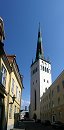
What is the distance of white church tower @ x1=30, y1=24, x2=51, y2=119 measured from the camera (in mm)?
82562

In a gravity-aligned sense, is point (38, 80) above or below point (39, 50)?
below

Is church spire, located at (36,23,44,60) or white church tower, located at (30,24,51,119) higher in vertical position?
church spire, located at (36,23,44,60)

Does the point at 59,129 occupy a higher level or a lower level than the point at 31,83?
lower

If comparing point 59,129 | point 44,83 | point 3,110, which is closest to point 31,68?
point 44,83

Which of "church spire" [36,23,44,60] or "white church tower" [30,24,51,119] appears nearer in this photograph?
"white church tower" [30,24,51,119]

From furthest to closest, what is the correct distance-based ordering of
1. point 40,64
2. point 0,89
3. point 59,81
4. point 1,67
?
point 40,64 < point 59,81 < point 1,67 < point 0,89

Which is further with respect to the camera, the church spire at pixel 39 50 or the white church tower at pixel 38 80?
the church spire at pixel 39 50

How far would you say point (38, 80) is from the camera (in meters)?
86.3

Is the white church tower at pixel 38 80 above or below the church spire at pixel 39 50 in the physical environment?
below

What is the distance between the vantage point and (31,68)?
3994 inches

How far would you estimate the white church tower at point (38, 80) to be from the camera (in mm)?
82562

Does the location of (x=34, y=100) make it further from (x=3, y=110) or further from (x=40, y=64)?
(x=3, y=110)

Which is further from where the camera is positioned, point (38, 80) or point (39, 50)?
point (39, 50)

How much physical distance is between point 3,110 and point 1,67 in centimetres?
419
